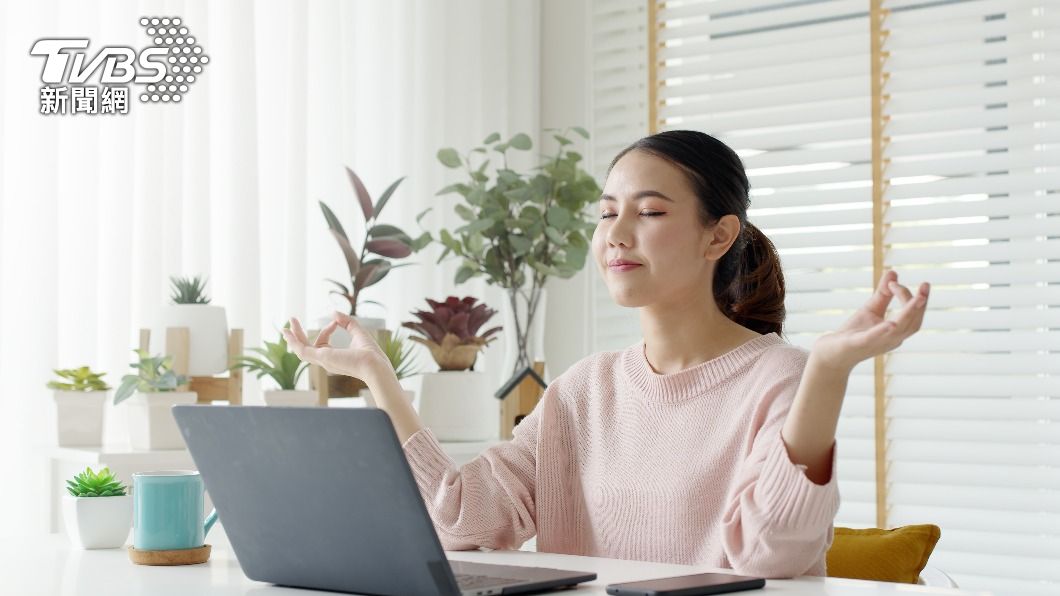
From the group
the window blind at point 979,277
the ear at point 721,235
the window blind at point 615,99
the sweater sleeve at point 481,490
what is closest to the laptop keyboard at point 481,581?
the sweater sleeve at point 481,490

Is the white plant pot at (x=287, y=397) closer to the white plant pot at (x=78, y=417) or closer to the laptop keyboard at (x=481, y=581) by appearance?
the white plant pot at (x=78, y=417)

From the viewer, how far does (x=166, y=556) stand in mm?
1373

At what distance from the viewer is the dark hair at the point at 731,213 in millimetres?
1663

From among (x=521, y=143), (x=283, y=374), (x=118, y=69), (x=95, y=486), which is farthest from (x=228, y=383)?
(x=95, y=486)

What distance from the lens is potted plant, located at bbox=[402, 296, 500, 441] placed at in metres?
2.90

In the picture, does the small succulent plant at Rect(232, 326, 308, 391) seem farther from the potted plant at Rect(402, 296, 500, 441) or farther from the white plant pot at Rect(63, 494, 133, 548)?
the white plant pot at Rect(63, 494, 133, 548)

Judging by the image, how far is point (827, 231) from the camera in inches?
129

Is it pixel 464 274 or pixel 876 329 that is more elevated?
pixel 464 274

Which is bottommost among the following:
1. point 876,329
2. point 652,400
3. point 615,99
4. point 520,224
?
point 652,400

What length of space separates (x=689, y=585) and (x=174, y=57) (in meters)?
2.07

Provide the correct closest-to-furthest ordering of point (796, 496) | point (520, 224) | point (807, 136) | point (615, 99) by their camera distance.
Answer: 1. point (796, 496)
2. point (520, 224)
3. point (807, 136)
4. point (615, 99)

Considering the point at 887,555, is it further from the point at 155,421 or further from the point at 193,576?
the point at 155,421

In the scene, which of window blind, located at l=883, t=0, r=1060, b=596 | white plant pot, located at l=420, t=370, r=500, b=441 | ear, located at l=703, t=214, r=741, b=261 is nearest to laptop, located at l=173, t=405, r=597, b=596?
ear, located at l=703, t=214, r=741, b=261

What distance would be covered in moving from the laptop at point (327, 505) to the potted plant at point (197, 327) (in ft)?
4.39
